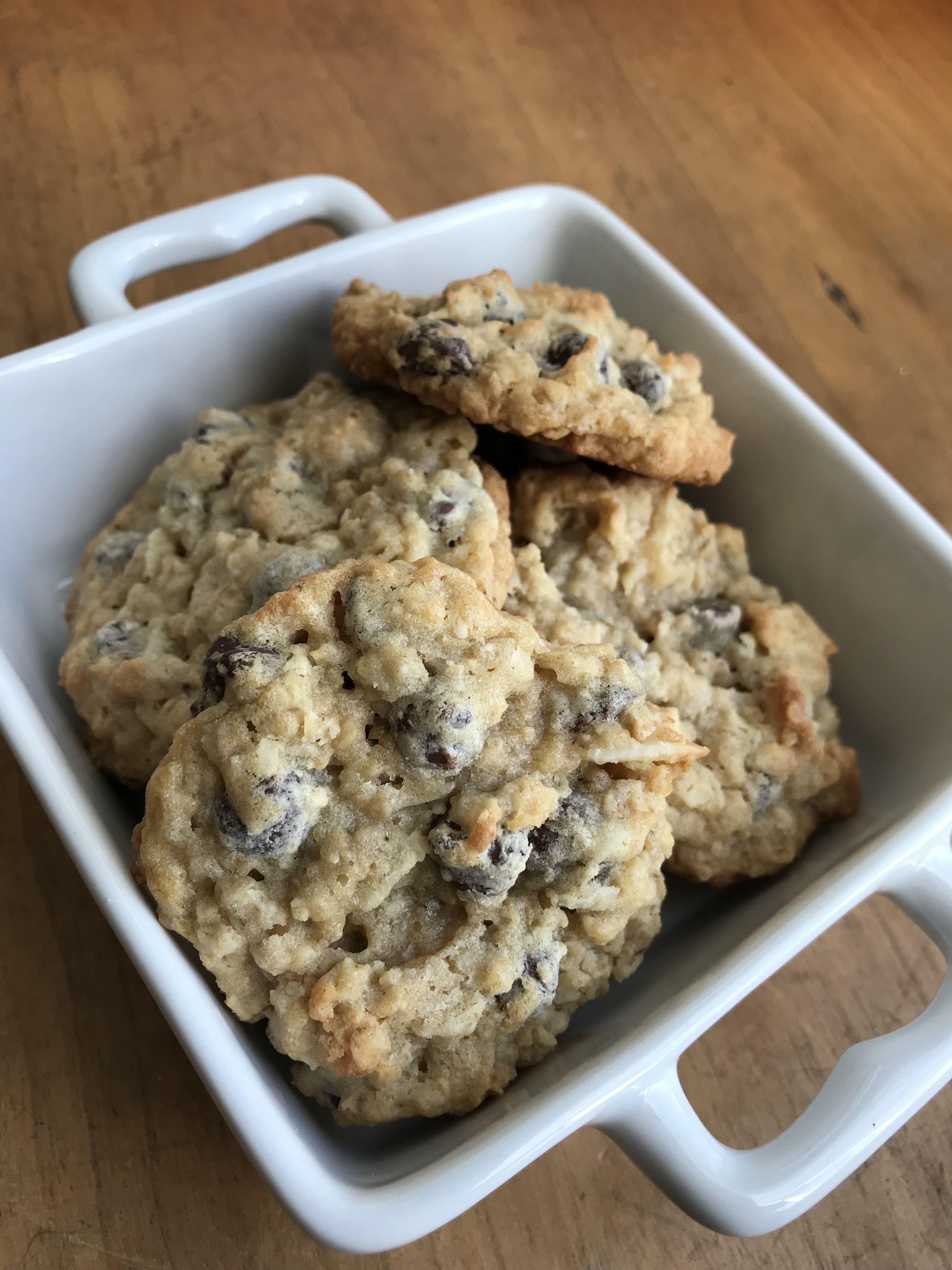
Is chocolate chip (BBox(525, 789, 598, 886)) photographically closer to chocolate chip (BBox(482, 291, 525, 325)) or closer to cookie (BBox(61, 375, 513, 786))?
cookie (BBox(61, 375, 513, 786))

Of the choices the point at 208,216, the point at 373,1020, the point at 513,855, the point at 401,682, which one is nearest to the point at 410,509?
the point at 401,682

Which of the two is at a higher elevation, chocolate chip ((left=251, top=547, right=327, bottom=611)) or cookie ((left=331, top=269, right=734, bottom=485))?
cookie ((left=331, top=269, right=734, bottom=485))

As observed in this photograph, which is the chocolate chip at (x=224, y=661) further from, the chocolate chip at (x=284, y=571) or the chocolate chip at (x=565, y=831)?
the chocolate chip at (x=565, y=831)

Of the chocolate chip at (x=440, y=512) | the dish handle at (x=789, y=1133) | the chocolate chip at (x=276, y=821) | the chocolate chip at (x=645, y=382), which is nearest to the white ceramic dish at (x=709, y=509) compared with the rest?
the dish handle at (x=789, y=1133)

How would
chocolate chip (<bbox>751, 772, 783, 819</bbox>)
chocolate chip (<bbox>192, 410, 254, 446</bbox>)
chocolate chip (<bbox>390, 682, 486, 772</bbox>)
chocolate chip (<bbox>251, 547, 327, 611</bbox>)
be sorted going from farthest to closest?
chocolate chip (<bbox>192, 410, 254, 446</bbox>) → chocolate chip (<bbox>751, 772, 783, 819</bbox>) → chocolate chip (<bbox>251, 547, 327, 611</bbox>) → chocolate chip (<bbox>390, 682, 486, 772</bbox>)

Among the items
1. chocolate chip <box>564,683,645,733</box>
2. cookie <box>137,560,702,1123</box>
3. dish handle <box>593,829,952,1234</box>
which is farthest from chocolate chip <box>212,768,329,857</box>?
dish handle <box>593,829,952,1234</box>

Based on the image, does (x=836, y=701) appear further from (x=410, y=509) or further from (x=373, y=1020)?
(x=373, y=1020)

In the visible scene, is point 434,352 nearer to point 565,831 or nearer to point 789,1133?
point 565,831
